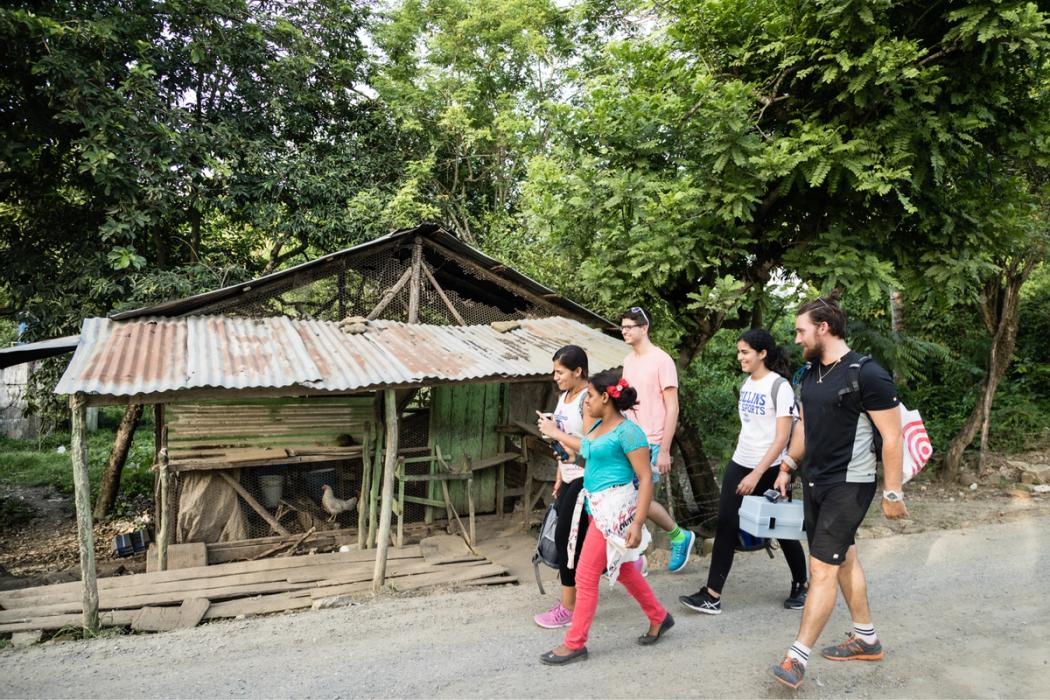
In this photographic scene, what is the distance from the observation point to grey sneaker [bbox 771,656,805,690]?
316cm

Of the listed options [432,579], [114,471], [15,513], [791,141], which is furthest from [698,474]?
[15,513]

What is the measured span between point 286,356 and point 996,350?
34.3ft

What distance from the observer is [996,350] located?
9.90m

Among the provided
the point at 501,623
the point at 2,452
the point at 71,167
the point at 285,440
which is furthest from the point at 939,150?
the point at 2,452

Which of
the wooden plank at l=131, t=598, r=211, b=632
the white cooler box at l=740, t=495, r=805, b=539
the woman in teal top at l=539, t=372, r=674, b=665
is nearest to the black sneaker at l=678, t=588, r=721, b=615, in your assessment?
the white cooler box at l=740, t=495, r=805, b=539

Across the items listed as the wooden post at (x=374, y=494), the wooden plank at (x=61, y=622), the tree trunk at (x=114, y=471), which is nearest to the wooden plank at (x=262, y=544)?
the wooden post at (x=374, y=494)

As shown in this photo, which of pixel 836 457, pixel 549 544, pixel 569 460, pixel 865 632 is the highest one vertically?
pixel 836 457

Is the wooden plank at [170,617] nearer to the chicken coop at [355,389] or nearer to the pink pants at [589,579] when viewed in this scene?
the chicken coop at [355,389]

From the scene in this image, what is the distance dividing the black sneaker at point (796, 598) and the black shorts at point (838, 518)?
1306 millimetres

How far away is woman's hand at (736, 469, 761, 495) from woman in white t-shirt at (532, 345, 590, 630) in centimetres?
108

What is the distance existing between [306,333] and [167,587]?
2.57m

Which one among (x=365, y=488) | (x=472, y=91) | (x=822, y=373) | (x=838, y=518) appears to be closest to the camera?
(x=838, y=518)

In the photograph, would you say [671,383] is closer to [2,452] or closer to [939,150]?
[939,150]

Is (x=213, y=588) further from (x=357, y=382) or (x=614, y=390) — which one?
(x=614, y=390)
